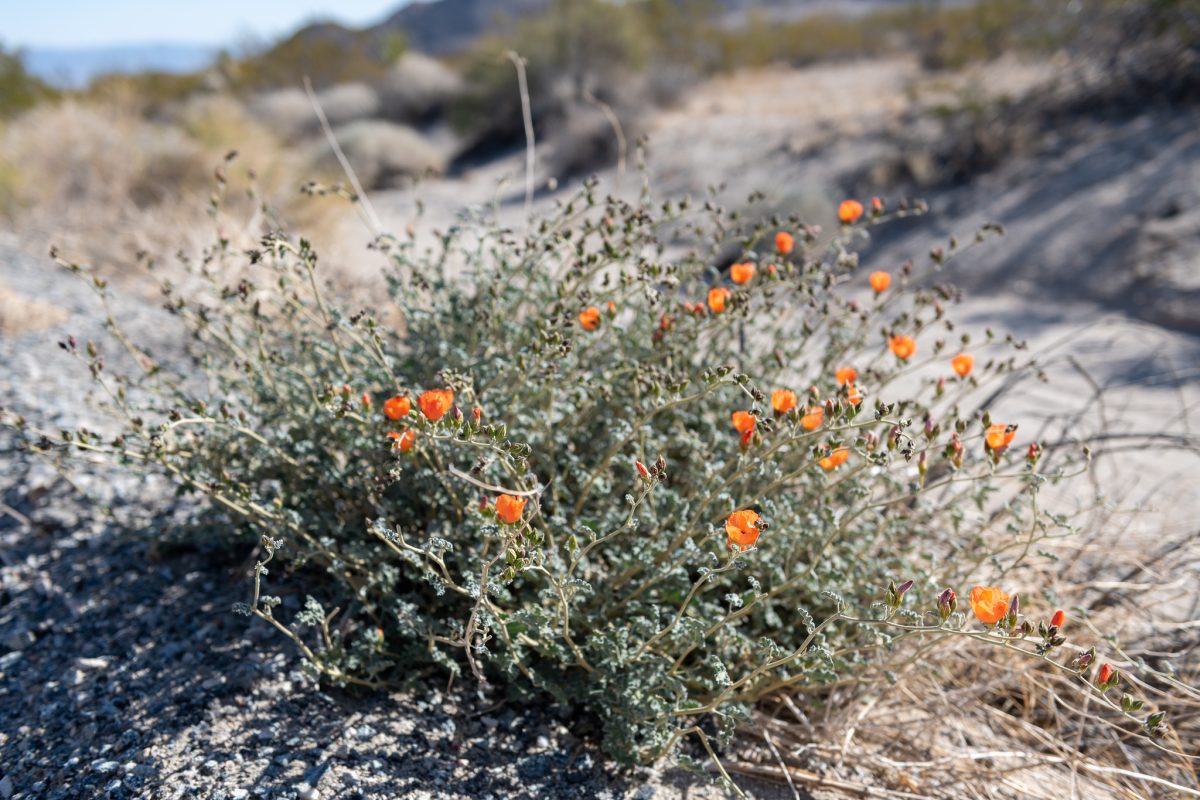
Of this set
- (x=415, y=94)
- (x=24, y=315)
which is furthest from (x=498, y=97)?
(x=24, y=315)

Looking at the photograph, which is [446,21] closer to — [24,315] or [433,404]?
[24,315]

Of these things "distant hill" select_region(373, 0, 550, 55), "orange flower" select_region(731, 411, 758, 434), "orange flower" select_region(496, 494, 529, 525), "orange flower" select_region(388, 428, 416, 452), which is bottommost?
"orange flower" select_region(496, 494, 529, 525)

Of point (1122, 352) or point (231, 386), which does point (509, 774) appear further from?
point (1122, 352)

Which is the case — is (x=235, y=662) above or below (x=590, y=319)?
below

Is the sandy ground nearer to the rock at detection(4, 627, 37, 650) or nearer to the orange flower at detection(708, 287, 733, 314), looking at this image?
the rock at detection(4, 627, 37, 650)

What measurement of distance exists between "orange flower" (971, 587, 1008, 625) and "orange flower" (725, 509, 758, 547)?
16.1 inches

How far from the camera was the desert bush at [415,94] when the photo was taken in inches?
730

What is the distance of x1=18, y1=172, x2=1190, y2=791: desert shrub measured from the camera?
6.05 ft

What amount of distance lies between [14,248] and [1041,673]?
860 centimetres

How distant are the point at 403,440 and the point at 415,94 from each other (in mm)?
18597

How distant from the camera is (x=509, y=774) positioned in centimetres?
194

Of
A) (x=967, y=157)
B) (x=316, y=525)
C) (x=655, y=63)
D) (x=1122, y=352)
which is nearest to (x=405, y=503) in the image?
(x=316, y=525)

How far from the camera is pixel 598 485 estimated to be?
7.13 ft

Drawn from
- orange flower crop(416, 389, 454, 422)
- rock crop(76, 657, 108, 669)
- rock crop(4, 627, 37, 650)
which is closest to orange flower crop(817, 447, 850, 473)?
orange flower crop(416, 389, 454, 422)
